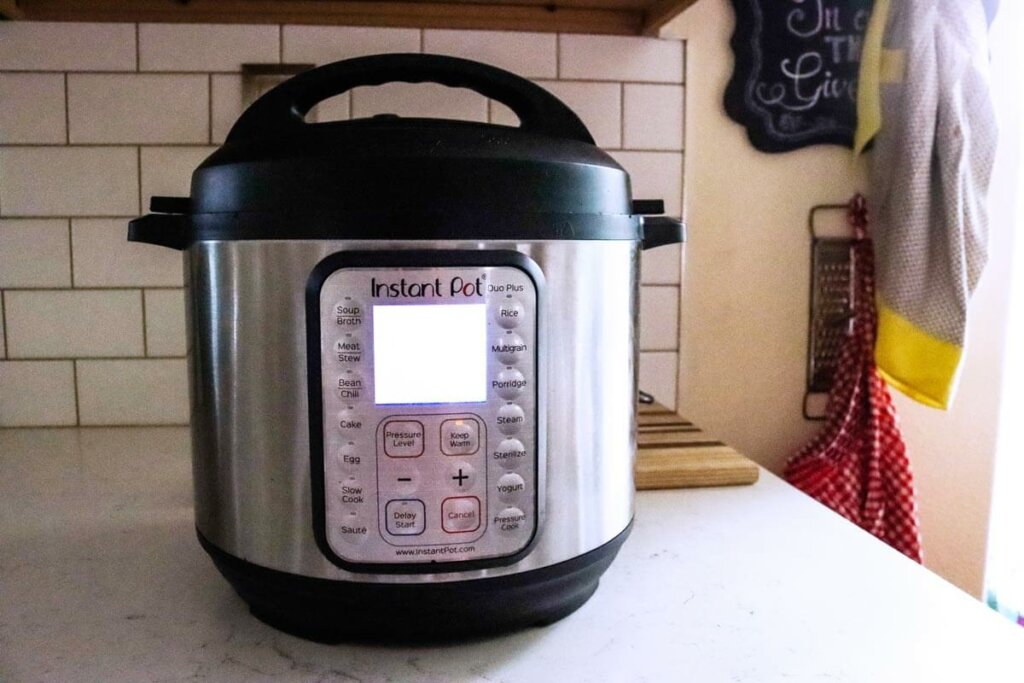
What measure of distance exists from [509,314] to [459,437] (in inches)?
2.7

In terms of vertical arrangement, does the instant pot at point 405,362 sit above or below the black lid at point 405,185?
below

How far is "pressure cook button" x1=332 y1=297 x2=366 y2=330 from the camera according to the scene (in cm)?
41

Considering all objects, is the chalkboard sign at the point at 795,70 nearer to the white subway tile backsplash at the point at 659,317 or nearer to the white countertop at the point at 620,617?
the white subway tile backsplash at the point at 659,317

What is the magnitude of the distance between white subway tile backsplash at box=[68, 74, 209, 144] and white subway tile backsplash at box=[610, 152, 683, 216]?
0.49m

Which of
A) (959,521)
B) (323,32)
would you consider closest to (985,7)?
(959,521)

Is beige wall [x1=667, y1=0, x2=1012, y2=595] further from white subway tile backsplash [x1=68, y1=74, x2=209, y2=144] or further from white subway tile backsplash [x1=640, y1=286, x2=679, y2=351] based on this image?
white subway tile backsplash [x1=68, y1=74, x2=209, y2=144]

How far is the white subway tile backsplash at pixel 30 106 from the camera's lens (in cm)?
92

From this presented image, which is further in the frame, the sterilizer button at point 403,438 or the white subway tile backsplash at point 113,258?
the white subway tile backsplash at point 113,258

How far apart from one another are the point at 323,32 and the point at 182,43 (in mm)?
157

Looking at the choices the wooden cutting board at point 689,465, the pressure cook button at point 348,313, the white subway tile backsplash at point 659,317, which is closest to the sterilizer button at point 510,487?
the pressure cook button at point 348,313

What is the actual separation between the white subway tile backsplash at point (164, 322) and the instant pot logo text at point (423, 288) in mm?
634

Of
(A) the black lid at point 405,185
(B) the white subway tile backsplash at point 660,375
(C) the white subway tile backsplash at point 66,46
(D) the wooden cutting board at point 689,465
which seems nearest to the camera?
(A) the black lid at point 405,185

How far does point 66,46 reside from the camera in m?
0.92

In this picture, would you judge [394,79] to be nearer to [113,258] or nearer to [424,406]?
[424,406]
